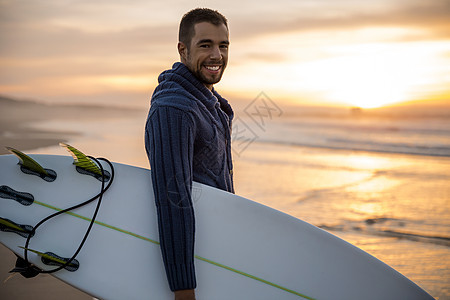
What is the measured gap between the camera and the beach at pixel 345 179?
3.39 m

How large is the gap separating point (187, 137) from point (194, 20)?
0.50 meters

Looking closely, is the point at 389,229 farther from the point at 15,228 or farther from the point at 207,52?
the point at 15,228

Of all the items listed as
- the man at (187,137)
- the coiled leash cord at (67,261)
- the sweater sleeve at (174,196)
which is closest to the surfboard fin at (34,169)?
the coiled leash cord at (67,261)

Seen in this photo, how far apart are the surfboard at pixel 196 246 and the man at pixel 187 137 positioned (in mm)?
194

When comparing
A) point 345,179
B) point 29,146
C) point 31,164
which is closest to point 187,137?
point 31,164

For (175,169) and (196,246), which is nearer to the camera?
(175,169)

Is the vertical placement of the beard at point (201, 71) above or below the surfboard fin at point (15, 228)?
above

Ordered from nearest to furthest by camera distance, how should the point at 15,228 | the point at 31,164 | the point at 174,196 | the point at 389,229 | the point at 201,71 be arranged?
the point at 174,196, the point at 201,71, the point at 15,228, the point at 31,164, the point at 389,229

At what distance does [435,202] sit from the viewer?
5059 millimetres

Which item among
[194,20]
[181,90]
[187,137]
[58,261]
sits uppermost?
[194,20]

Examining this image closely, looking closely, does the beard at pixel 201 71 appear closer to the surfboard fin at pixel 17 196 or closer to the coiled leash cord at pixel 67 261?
the coiled leash cord at pixel 67 261

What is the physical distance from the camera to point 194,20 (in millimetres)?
1796

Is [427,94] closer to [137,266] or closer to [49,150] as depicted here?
[49,150]

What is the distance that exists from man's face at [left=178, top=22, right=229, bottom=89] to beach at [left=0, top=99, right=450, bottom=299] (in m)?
0.23
